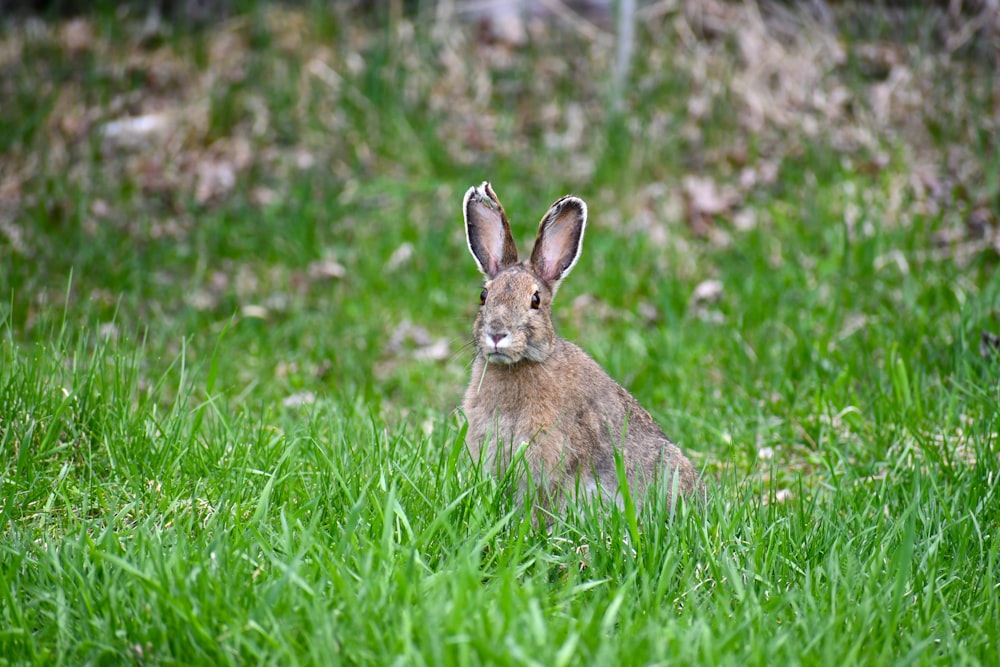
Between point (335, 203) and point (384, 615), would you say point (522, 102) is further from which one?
point (384, 615)

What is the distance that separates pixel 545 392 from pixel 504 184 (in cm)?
443

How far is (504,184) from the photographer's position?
8664 millimetres

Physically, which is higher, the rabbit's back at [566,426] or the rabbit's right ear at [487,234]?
the rabbit's right ear at [487,234]

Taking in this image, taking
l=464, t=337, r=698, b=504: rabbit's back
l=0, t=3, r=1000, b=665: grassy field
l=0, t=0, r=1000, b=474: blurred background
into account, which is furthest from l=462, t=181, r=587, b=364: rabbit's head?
l=0, t=0, r=1000, b=474: blurred background

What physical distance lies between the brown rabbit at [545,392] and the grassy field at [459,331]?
0.28 m

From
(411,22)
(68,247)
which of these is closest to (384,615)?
(68,247)

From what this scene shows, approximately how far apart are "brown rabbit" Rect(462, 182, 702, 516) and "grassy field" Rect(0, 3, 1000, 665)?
Answer: 276 millimetres

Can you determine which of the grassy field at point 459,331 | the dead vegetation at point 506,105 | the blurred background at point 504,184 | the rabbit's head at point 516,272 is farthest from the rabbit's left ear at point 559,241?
the dead vegetation at point 506,105

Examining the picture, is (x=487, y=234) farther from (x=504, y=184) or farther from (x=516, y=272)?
(x=504, y=184)

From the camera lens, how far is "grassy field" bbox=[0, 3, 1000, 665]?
3.16 meters

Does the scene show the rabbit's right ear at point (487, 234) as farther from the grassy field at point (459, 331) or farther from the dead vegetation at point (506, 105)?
the dead vegetation at point (506, 105)

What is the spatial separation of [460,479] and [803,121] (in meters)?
5.84

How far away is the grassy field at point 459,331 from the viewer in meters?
3.16

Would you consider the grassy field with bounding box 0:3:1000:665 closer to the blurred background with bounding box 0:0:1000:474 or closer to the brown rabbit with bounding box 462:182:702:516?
the blurred background with bounding box 0:0:1000:474
